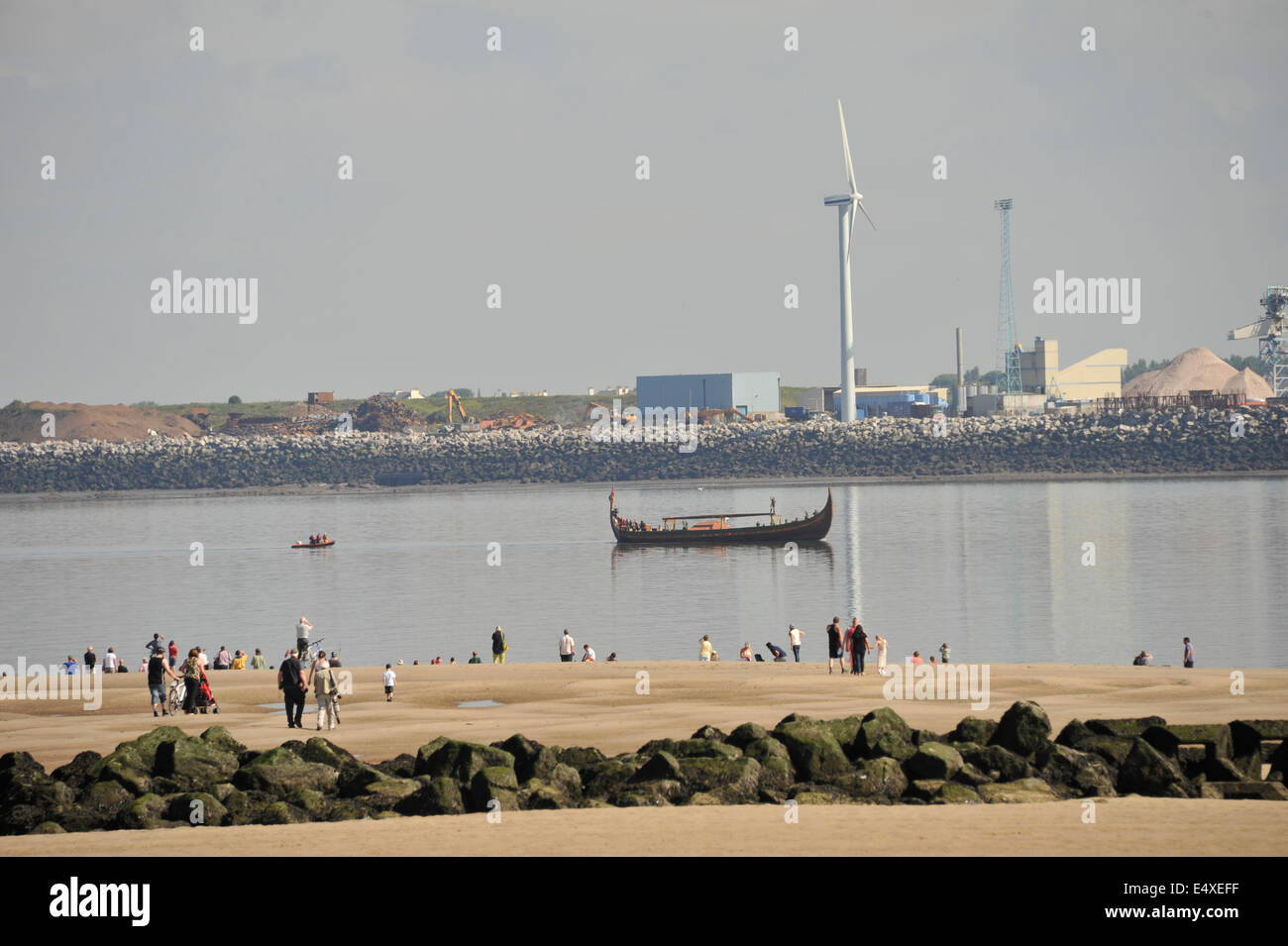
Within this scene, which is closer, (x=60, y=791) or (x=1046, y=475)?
(x=60, y=791)

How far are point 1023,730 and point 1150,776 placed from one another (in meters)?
2.76

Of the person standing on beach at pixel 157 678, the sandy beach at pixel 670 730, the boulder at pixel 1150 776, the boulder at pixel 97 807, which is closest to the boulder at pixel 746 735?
the sandy beach at pixel 670 730

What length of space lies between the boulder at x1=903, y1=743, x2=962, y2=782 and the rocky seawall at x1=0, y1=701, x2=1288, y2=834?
25mm

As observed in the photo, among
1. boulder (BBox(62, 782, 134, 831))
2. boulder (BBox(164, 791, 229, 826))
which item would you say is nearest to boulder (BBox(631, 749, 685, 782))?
boulder (BBox(164, 791, 229, 826))

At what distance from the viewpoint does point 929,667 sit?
40.2 m

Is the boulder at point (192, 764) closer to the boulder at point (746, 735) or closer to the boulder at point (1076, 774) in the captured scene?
the boulder at point (746, 735)

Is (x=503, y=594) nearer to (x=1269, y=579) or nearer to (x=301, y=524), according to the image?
(x=1269, y=579)

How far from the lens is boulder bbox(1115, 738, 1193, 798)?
78.6 feet

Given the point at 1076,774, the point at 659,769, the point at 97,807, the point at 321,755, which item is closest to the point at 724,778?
the point at 659,769

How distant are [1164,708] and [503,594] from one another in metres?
53.7

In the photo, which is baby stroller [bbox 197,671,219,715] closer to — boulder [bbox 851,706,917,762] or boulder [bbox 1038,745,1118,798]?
boulder [bbox 851,706,917,762]

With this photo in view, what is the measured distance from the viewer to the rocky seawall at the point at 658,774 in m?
23.8
